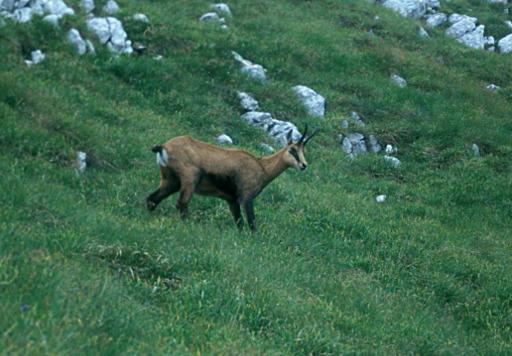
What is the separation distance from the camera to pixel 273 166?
426 inches

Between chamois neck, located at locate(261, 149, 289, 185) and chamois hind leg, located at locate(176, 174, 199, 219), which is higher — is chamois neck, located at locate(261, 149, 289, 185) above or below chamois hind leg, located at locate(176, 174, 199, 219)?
below

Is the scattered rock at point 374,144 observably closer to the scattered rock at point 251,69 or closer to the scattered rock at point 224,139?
the scattered rock at point 251,69

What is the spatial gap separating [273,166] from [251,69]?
9.08m

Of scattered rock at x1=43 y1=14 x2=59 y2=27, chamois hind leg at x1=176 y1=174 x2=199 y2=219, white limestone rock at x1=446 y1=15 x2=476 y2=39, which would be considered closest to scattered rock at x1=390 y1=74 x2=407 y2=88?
white limestone rock at x1=446 y1=15 x2=476 y2=39

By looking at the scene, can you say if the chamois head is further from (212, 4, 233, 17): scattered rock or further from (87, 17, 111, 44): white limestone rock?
(212, 4, 233, 17): scattered rock

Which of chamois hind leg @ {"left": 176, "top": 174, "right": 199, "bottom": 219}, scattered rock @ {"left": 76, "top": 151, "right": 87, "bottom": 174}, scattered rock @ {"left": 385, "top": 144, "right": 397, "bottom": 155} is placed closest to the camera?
chamois hind leg @ {"left": 176, "top": 174, "right": 199, "bottom": 219}

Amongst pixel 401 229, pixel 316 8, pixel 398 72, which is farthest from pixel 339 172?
pixel 316 8

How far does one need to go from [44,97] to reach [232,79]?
7.33 metres

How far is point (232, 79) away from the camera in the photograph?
60.6 ft

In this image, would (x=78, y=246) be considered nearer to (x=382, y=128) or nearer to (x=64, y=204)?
(x=64, y=204)

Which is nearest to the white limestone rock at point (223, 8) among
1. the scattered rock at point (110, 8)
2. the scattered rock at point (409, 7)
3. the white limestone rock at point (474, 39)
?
the scattered rock at point (110, 8)

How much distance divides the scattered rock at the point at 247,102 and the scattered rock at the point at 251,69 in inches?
53.3

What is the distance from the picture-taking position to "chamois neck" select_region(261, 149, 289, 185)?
1076 cm

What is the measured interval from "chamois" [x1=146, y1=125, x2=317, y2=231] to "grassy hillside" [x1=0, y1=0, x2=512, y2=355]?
45 cm
